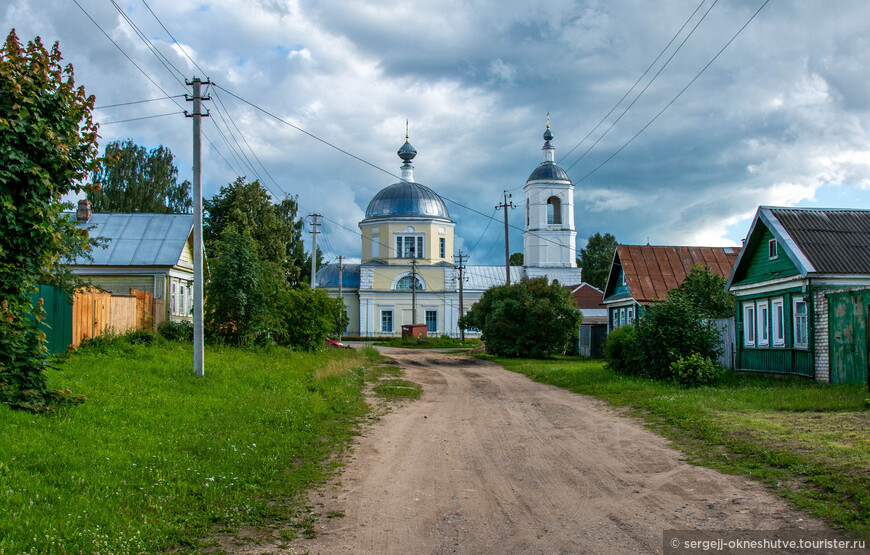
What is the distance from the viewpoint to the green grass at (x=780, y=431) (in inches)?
271

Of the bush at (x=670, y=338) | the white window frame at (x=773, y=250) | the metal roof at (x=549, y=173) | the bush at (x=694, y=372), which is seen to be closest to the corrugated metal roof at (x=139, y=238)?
the bush at (x=670, y=338)

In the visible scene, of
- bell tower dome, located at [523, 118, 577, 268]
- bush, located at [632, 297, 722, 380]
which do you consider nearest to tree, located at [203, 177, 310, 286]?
bell tower dome, located at [523, 118, 577, 268]

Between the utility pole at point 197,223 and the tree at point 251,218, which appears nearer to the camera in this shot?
the utility pole at point 197,223

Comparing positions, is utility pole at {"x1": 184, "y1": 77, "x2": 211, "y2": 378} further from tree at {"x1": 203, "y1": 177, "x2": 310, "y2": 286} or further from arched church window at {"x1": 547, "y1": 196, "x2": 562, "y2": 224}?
arched church window at {"x1": 547, "y1": 196, "x2": 562, "y2": 224}

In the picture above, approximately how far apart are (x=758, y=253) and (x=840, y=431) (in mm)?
11822

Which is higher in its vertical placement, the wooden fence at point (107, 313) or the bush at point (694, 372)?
the wooden fence at point (107, 313)

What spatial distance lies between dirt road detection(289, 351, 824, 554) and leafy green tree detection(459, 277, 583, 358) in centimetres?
2092

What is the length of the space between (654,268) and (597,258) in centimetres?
4822

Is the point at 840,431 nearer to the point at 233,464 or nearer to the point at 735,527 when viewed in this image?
the point at 735,527

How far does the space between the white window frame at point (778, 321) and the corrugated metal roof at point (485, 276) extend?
44.5 metres

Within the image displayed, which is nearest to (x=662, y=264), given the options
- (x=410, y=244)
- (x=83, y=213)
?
(x=83, y=213)

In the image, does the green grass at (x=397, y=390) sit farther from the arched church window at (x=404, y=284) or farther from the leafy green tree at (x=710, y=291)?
the arched church window at (x=404, y=284)

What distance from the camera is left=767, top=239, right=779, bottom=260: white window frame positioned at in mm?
19083

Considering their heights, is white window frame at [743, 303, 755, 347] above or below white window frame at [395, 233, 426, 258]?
below
